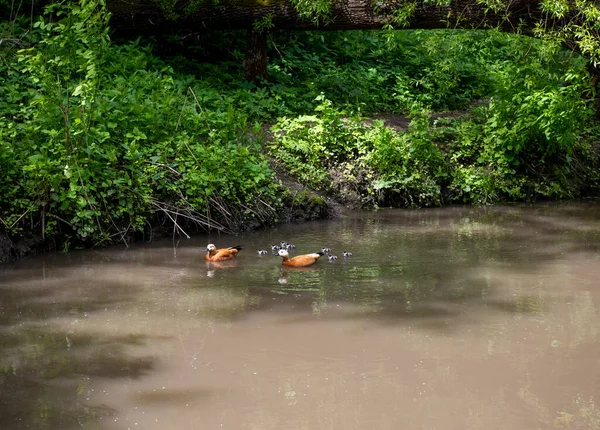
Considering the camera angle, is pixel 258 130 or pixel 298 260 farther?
pixel 258 130

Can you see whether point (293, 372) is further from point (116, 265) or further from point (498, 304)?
point (116, 265)

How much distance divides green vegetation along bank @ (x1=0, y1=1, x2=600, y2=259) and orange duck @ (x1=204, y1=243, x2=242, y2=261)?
1411mm

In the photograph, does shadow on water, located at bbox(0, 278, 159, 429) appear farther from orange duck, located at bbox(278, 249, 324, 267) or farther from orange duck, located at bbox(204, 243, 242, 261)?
orange duck, located at bbox(278, 249, 324, 267)

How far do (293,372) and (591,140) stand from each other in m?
11.5

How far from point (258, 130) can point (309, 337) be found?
5969 millimetres

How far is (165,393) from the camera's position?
586 cm

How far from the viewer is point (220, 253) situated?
9742 millimetres

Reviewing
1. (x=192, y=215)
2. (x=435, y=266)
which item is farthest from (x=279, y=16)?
(x=435, y=266)

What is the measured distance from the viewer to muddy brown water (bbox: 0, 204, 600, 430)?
557cm

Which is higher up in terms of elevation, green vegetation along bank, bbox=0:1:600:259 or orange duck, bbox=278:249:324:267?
green vegetation along bank, bbox=0:1:600:259

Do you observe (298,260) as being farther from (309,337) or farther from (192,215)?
(309,337)

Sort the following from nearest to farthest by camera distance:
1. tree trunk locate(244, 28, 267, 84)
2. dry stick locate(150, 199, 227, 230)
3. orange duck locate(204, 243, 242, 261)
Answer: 1. orange duck locate(204, 243, 242, 261)
2. dry stick locate(150, 199, 227, 230)
3. tree trunk locate(244, 28, 267, 84)

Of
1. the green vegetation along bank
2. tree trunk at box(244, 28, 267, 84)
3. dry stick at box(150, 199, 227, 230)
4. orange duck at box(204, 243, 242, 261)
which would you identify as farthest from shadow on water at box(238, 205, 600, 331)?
tree trunk at box(244, 28, 267, 84)

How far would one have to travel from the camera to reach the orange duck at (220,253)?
32.0 ft
